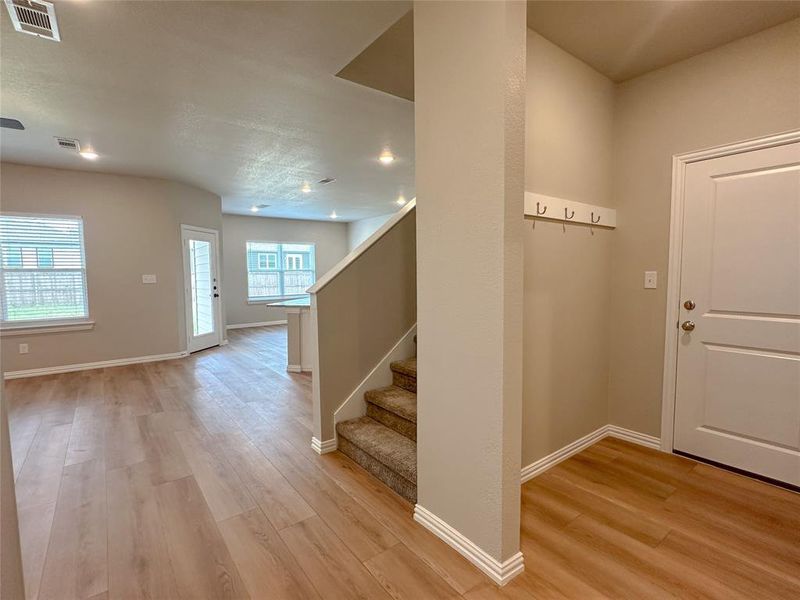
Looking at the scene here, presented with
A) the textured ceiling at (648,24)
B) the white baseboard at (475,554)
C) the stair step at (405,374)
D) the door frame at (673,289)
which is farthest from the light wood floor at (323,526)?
the textured ceiling at (648,24)

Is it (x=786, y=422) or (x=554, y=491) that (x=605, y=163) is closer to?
(x=786, y=422)

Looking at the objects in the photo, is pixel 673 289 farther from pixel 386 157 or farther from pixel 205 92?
pixel 205 92

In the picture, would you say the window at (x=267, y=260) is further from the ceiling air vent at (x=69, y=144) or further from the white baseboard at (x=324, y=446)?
the white baseboard at (x=324, y=446)

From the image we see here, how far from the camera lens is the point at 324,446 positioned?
8.54 ft

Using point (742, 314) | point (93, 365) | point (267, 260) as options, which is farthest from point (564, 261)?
point (267, 260)

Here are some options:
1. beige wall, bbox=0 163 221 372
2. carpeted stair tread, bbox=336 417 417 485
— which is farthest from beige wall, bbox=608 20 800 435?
beige wall, bbox=0 163 221 372

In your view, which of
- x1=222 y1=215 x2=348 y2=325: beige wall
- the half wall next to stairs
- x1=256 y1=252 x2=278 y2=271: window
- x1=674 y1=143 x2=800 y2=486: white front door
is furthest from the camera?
x1=256 y1=252 x2=278 y2=271: window

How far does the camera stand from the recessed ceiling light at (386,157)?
4.27 m

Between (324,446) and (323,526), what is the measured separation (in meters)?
0.77

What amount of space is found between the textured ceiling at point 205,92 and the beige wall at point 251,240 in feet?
11.5

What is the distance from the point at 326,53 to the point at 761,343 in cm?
297

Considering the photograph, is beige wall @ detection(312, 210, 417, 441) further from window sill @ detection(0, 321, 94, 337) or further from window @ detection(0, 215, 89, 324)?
window @ detection(0, 215, 89, 324)

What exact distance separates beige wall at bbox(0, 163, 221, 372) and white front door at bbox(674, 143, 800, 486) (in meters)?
5.92

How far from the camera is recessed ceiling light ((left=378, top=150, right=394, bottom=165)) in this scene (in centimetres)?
427
